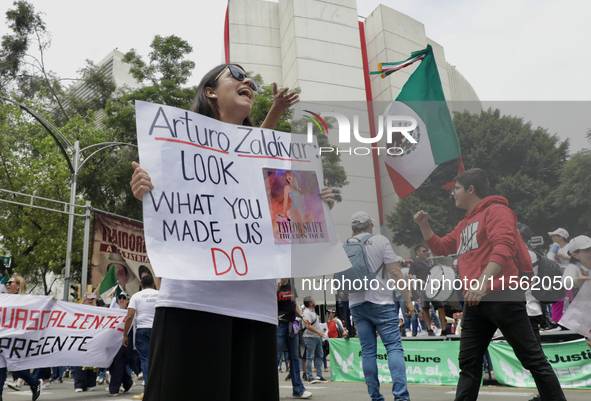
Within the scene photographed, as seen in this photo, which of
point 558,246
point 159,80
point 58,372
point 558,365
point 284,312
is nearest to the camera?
point 558,365

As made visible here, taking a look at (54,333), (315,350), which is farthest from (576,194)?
(54,333)

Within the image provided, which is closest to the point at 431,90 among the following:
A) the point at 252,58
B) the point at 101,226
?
the point at 101,226

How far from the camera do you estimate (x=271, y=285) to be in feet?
6.49

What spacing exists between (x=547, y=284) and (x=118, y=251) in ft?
54.2

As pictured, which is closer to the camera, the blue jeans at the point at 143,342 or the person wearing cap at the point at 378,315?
the person wearing cap at the point at 378,315

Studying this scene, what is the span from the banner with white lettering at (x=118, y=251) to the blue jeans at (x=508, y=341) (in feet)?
53.8

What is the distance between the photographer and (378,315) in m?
4.57

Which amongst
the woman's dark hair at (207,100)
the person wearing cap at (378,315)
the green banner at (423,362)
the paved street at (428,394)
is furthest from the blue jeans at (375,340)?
the woman's dark hair at (207,100)

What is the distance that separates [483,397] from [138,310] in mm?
5214

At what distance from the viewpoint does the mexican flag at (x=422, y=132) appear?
20.5 ft

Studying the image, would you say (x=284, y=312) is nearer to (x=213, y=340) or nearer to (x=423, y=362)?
(x=423, y=362)

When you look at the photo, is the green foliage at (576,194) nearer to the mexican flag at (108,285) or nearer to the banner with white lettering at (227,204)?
the banner with white lettering at (227,204)

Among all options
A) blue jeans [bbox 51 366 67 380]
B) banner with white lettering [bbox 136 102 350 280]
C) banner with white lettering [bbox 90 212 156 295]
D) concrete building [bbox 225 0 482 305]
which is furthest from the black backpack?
concrete building [bbox 225 0 482 305]

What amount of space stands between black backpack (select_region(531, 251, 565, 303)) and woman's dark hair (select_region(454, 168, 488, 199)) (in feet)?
6.54
